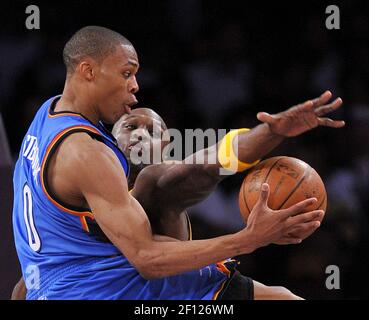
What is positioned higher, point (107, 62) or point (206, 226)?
point (107, 62)

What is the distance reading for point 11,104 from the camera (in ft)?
15.3

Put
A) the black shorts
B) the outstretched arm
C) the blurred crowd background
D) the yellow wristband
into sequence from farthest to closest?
the blurred crowd background, the black shorts, the yellow wristband, the outstretched arm

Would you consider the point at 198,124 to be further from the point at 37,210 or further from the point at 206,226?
the point at 37,210

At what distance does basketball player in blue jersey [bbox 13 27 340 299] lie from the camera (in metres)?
2.42

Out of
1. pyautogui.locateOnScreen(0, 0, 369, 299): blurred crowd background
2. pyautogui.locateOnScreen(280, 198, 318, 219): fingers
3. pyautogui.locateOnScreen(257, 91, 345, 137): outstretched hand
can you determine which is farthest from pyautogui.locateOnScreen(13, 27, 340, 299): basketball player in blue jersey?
pyautogui.locateOnScreen(0, 0, 369, 299): blurred crowd background

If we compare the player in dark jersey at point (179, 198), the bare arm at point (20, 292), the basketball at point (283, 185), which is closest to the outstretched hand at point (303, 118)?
the basketball at point (283, 185)

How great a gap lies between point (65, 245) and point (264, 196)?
2.47 feet

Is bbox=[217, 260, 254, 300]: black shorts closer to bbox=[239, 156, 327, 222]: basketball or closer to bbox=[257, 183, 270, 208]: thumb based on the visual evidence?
bbox=[239, 156, 327, 222]: basketball

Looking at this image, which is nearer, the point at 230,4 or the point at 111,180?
the point at 111,180

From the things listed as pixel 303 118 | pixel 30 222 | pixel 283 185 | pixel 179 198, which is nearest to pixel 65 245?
pixel 30 222

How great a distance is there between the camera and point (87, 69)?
270cm

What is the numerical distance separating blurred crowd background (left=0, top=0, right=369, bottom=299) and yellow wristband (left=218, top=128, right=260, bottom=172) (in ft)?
5.27
